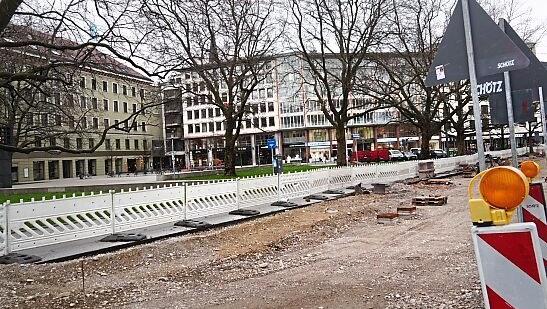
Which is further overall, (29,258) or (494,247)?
(29,258)

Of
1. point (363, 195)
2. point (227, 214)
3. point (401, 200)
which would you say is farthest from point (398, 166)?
point (227, 214)

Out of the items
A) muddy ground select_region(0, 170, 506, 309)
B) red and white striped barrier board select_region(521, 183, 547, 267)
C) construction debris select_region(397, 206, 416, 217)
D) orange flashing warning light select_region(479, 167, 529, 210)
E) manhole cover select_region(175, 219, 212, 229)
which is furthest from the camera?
construction debris select_region(397, 206, 416, 217)

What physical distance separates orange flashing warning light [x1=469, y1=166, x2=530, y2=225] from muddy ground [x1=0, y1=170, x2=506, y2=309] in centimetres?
304

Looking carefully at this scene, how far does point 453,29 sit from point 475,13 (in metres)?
0.21

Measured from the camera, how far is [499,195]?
2260mm

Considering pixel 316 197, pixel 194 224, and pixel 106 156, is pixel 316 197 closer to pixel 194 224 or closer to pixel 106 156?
pixel 194 224

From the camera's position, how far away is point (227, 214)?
599 inches

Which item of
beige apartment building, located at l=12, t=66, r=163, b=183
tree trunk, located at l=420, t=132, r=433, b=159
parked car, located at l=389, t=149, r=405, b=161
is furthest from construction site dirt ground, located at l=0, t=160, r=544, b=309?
parked car, located at l=389, t=149, r=405, b=161

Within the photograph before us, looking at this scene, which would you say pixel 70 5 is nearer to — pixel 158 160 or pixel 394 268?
pixel 394 268

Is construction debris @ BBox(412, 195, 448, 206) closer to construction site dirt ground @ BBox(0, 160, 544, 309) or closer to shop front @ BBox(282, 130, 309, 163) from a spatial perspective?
construction site dirt ground @ BBox(0, 160, 544, 309)

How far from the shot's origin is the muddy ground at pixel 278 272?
5613 mm

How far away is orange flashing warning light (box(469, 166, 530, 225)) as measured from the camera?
2189 mm

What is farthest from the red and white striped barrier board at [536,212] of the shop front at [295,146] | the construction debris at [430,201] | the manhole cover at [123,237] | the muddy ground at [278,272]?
the shop front at [295,146]

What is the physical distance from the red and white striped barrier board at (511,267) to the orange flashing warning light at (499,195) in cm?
6
